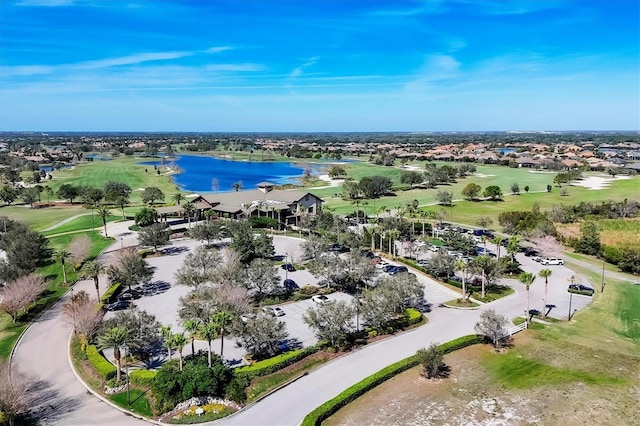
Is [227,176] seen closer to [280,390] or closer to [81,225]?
[81,225]

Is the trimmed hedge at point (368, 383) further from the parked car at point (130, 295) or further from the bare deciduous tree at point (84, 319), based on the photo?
the parked car at point (130, 295)

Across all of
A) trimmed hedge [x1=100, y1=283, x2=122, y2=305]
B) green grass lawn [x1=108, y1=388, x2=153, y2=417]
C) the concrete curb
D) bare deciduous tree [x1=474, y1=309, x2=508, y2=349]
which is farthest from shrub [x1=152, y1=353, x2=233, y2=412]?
bare deciduous tree [x1=474, y1=309, x2=508, y2=349]

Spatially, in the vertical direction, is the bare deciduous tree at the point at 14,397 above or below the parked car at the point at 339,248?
above

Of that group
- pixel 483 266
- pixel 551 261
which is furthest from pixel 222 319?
pixel 551 261

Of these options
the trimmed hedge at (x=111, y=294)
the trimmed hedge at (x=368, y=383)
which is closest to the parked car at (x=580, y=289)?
the trimmed hedge at (x=368, y=383)

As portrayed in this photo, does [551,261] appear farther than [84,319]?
Yes

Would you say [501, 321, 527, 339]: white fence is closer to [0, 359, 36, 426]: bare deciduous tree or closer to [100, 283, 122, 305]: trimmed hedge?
[0, 359, 36, 426]: bare deciduous tree
